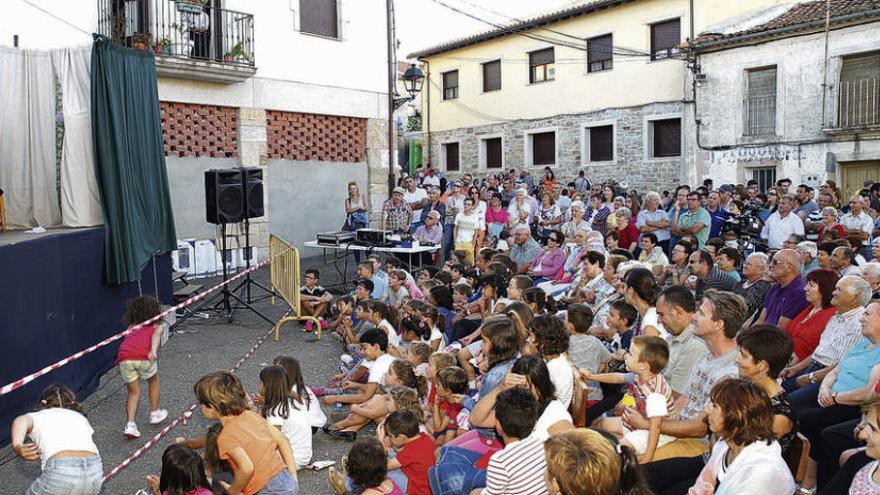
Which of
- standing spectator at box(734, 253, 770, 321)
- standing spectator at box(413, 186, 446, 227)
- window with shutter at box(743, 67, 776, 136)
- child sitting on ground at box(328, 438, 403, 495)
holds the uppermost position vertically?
window with shutter at box(743, 67, 776, 136)

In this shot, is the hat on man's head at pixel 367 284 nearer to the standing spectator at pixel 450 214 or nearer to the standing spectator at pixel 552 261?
the standing spectator at pixel 552 261

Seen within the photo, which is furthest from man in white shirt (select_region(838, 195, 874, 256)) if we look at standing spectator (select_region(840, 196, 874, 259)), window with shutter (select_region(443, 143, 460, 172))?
window with shutter (select_region(443, 143, 460, 172))

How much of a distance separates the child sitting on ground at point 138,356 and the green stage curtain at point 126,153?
2237 mm

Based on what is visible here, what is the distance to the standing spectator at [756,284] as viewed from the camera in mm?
6578

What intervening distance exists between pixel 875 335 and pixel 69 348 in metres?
6.69

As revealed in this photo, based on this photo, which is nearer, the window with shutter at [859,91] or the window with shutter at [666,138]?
the window with shutter at [859,91]

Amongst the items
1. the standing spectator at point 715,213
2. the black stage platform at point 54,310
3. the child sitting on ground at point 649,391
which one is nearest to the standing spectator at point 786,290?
the child sitting on ground at point 649,391

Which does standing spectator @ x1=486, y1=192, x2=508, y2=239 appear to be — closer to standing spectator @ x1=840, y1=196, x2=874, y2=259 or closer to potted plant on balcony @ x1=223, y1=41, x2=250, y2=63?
standing spectator @ x1=840, y1=196, x2=874, y2=259

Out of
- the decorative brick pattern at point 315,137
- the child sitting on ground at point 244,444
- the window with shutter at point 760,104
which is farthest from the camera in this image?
the window with shutter at point 760,104

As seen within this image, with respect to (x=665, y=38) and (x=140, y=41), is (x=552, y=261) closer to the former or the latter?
(x=140, y=41)

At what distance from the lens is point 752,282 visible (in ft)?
22.1

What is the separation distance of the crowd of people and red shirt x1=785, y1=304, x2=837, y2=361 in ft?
0.03

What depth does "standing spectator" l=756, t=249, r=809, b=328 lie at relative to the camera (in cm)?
581

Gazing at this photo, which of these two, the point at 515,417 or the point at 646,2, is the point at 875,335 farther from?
the point at 646,2
